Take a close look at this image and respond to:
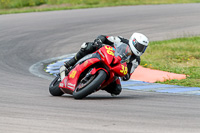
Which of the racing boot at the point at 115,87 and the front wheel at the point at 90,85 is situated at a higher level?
the front wheel at the point at 90,85

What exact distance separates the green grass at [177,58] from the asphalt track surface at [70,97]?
72.0 inches

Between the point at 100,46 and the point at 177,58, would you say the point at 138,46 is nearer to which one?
the point at 100,46

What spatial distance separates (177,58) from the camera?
13.2 metres

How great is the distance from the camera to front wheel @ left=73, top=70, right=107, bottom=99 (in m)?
7.20

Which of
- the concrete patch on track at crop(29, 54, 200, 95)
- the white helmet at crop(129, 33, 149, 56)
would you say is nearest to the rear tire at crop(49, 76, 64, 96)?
the white helmet at crop(129, 33, 149, 56)

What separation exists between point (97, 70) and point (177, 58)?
246 inches

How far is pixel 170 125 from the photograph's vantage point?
5.53 m

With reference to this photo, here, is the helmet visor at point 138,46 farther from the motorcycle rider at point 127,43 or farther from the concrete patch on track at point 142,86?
the concrete patch on track at point 142,86

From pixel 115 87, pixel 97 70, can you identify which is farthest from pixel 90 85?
pixel 115 87

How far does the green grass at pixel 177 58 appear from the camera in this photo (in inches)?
422

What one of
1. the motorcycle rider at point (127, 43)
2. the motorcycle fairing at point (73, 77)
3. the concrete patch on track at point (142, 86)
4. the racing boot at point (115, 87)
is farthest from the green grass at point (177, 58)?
the motorcycle fairing at point (73, 77)

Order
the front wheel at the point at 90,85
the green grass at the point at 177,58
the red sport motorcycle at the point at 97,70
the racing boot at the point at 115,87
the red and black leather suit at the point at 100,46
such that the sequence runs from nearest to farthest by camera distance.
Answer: the front wheel at the point at 90,85 < the red sport motorcycle at the point at 97,70 < the red and black leather suit at the point at 100,46 < the racing boot at the point at 115,87 < the green grass at the point at 177,58

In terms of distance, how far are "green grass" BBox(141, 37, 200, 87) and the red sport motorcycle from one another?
2.78 meters

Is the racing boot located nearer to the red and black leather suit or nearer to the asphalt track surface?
the asphalt track surface
